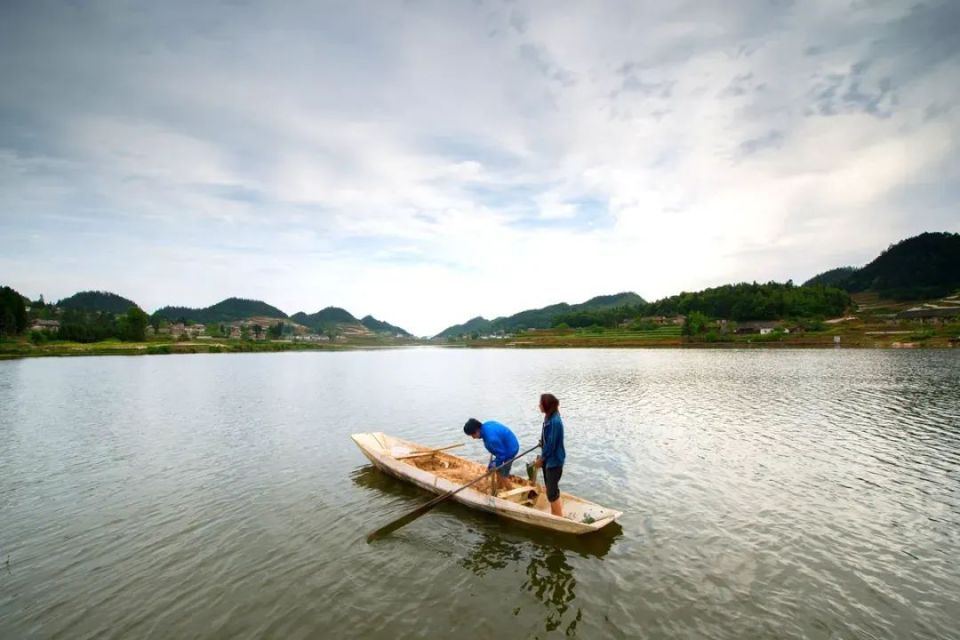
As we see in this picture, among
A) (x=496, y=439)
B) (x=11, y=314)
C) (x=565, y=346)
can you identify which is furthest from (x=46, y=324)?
(x=496, y=439)

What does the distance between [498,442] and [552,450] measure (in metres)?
2.22

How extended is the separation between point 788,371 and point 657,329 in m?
116

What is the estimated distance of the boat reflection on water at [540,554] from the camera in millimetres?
8906

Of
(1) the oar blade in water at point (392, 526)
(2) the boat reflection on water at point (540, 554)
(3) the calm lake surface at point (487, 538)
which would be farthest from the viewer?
(1) the oar blade in water at point (392, 526)

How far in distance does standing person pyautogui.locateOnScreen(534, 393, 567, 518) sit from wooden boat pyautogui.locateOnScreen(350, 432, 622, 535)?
0.49m

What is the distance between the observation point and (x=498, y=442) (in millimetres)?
13617

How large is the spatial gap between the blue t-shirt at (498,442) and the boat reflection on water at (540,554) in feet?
6.17

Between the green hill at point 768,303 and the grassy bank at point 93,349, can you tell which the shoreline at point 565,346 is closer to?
the grassy bank at point 93,349

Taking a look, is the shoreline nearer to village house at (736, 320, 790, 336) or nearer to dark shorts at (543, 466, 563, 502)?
village house at (736, 320, 790, 336)

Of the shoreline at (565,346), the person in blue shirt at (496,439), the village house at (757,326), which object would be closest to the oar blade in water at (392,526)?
the person in blue shirt at (496,439)

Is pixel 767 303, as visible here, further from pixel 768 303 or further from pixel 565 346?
pixel 565 346

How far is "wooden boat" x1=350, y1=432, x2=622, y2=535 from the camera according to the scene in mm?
11766

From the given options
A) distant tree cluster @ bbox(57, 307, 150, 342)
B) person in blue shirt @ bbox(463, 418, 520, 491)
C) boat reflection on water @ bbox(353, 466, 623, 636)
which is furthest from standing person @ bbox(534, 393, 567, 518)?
distant tree cluster @ bbox(57, 307, 150, 342)

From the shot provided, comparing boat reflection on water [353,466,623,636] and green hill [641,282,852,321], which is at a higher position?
green hill [641,282,852,321]
